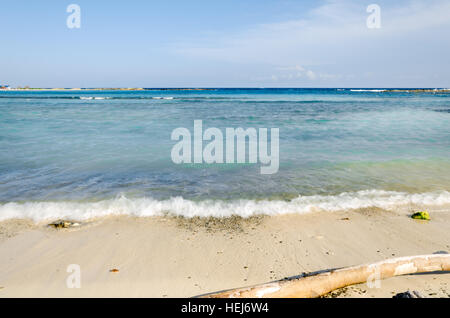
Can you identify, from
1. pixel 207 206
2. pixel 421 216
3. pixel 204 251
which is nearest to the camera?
pixel 204 251

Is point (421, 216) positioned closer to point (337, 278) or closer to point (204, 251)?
point (337, 278)

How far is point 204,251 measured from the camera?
12.8ft

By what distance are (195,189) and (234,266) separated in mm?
2943

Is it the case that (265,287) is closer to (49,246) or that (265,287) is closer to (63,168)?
(49,246)

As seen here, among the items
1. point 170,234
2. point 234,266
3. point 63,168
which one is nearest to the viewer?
point 234,266

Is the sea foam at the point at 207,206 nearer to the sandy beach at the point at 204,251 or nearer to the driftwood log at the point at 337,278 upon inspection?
the sandy beach at the point at 204,251

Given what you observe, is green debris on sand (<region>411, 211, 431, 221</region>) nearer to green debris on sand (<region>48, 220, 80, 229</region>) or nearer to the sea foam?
the sea foam

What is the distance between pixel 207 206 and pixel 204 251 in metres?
1.57

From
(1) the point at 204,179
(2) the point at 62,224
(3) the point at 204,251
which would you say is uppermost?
(1) the point at 204,179

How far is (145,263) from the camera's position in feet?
11.9

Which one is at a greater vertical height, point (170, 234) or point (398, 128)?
point (398, 128)

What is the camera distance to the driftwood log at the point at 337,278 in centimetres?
260

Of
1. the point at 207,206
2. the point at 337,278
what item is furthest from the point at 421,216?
the point at 207,206

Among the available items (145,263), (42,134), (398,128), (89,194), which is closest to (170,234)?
(145,263)
